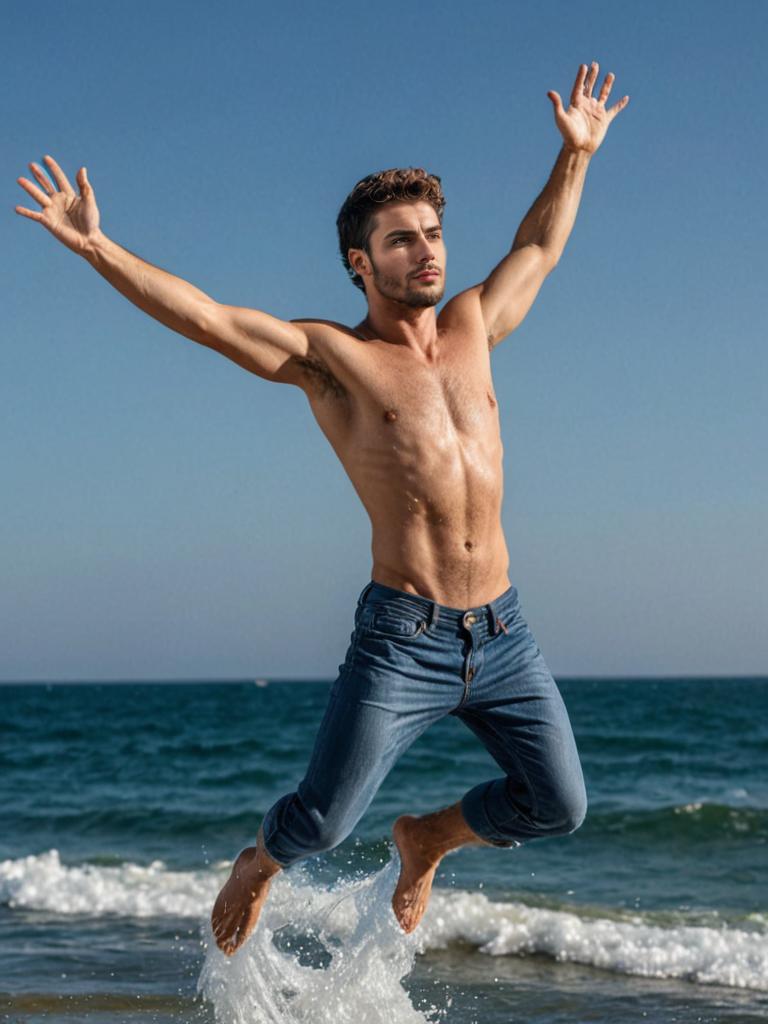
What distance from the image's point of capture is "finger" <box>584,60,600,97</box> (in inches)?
233

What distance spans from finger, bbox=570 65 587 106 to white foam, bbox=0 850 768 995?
3.57m

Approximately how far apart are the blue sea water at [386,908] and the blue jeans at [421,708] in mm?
1155

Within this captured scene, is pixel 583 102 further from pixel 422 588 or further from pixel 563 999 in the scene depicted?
pixel 563 999

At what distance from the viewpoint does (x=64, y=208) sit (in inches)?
193

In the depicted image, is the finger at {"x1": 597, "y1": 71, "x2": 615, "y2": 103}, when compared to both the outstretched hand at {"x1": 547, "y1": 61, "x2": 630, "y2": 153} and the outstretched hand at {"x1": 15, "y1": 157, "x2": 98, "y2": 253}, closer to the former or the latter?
the outstretched hand at {"x1": 547, "y1": 61, "x2": 630, "y2": 153}

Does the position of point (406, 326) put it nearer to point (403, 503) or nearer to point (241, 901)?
point (403, 503)

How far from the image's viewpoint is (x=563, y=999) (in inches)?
294

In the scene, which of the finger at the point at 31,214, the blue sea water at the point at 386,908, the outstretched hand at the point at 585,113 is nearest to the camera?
Result: the finger at the point at 31,214

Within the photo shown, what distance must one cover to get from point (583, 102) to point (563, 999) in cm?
490

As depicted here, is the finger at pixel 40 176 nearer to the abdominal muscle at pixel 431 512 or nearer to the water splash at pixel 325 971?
the abdominal muscle at pixel 431 512

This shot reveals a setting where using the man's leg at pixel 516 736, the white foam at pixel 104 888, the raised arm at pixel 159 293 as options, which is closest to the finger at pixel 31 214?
the raised arm at pixel 159 293

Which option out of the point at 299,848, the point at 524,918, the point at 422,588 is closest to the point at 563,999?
the point at 524,918

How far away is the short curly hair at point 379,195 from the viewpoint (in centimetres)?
518

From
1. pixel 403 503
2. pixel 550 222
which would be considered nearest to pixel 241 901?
pixel 403 503
